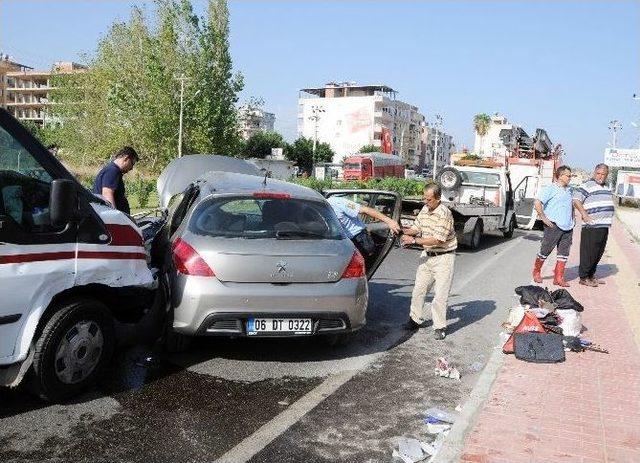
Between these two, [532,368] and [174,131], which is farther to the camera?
[174,131]

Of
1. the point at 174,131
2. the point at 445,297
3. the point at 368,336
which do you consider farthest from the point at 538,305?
the point at 174,131

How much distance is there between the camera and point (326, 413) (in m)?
4.36

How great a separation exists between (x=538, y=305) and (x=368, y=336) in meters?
1.90

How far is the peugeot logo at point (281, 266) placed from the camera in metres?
4.95

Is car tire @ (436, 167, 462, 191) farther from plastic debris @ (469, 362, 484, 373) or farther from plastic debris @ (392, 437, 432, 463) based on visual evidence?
Result: plastic debris @ (392, 437, 432, 463)

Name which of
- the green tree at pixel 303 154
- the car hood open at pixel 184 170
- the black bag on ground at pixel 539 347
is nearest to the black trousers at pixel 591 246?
the black bag on ground at pixel 539 347

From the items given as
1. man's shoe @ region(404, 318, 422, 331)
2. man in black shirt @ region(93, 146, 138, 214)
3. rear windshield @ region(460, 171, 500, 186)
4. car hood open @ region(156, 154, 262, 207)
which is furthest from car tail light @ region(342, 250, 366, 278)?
rear windshield @ region(460, 171, 500, 186)

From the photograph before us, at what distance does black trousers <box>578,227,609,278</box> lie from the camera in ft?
32.6

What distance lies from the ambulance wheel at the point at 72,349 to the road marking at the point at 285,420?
54.9 inches

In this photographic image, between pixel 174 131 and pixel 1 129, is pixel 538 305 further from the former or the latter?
pixel 174 131

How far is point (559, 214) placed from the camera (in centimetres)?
969

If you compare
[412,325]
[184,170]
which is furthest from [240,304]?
[184,170]

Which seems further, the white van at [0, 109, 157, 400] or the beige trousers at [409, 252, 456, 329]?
the beige trousers at [409, 252, 456, 329]

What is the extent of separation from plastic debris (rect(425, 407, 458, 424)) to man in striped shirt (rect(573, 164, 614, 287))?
21.5 ft
